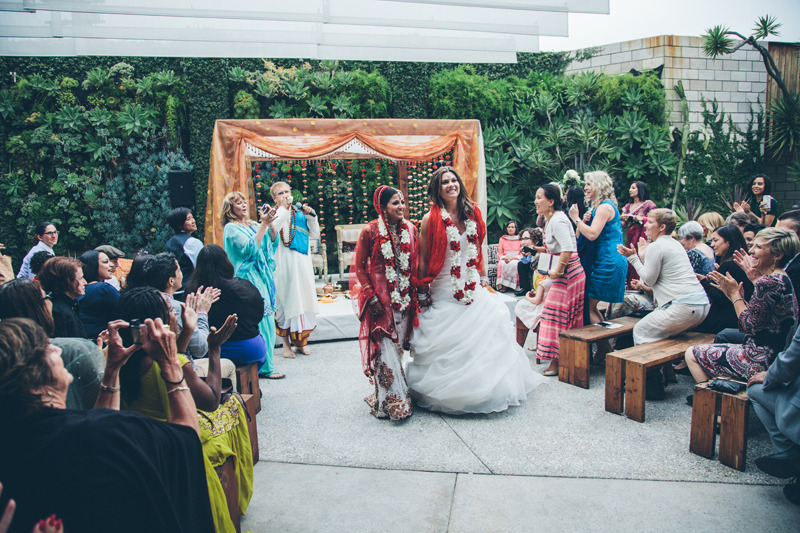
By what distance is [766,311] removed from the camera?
9.47 ft

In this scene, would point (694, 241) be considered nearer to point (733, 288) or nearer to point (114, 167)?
point (733, 288)

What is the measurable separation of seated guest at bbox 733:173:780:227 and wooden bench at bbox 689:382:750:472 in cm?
401

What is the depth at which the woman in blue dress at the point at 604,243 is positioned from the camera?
4.67 m

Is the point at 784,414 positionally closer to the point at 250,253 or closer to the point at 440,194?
the point at 440,194

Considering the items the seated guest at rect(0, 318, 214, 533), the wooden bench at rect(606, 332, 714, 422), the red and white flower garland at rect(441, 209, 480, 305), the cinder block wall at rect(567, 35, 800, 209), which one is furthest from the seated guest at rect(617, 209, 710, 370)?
the cinder block wall at rect(567, 35, 800, 209)

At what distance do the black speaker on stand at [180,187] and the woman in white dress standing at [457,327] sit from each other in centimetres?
549

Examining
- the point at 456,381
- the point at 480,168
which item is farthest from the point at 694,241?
the point at 480,168

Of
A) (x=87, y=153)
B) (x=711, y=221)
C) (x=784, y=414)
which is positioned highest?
(x=87, y=153)

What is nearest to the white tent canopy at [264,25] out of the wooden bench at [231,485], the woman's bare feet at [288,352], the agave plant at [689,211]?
the wooden bench at [231,485]

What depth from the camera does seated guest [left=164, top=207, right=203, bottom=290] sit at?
4.64 m

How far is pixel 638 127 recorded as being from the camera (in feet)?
32.9

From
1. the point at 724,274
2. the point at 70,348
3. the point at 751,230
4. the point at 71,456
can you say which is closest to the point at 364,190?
the point at 751,230

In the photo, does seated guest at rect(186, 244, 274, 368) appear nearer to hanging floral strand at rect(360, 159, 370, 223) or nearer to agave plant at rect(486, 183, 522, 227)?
hanging floral strand at rect(360, 159, 370, 223)

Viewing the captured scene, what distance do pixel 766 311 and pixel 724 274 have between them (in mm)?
1333
